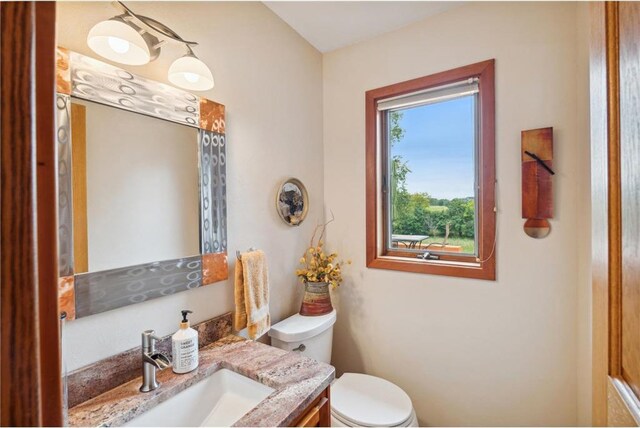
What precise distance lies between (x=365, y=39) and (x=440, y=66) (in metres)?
0.52

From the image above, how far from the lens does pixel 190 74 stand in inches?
39.9

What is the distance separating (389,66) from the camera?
1683 millimetres

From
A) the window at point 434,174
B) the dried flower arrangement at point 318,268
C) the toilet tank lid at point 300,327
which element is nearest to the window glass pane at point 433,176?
the window at point 434,174

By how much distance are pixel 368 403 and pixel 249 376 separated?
0.69 m

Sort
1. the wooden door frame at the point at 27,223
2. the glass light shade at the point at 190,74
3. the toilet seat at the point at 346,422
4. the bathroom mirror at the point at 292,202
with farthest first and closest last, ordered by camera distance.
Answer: the bathroom mirror at the point at 292,202, the toilet seat at the point at 346,422, the glass light shade at the point at 190,74, the wooden door frame at the point at 27,223

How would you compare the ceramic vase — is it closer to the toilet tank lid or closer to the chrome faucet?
the toilet tank lid

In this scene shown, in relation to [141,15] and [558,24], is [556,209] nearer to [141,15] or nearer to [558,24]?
[558,24]

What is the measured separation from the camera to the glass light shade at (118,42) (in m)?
0.80

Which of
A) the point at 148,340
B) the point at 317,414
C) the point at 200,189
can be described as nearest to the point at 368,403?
the point at 317,414

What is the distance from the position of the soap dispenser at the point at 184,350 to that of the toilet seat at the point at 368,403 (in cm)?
72

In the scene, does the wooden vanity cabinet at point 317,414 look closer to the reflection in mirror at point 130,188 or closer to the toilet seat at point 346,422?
the toilet seat at point 346,422

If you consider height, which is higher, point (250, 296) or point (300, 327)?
point (250, 296)

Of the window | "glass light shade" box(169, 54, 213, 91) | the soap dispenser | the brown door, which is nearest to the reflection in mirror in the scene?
"glass light shade" box(169, 54, 213, 91)

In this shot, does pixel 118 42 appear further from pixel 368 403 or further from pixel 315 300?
pixel 368 403
